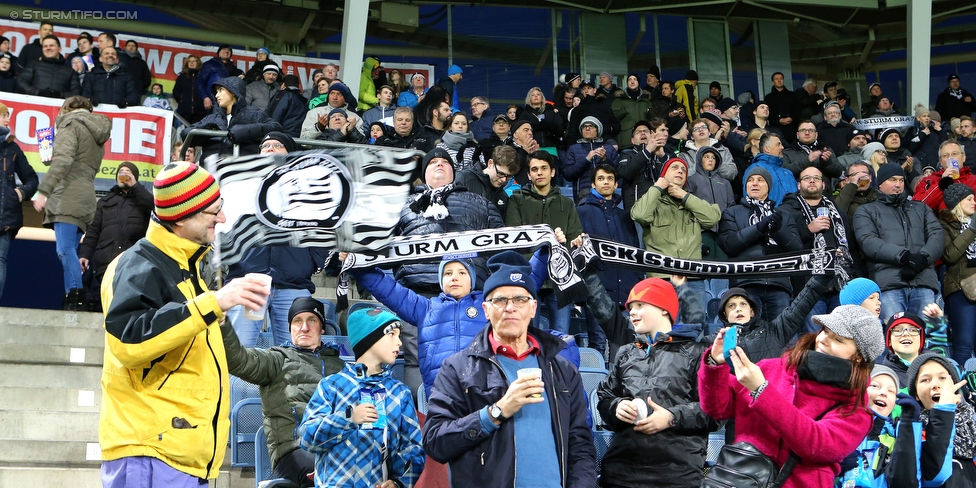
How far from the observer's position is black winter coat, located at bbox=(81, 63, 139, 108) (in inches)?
474

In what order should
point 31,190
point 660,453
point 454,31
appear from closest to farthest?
point 660,453 < point 31,190 < point 454,31

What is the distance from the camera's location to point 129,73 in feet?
40.4

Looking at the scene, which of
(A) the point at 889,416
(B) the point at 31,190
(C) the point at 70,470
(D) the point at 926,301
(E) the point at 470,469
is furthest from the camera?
(B) the point at 31,190

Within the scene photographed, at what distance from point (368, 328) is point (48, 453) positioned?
264 cm

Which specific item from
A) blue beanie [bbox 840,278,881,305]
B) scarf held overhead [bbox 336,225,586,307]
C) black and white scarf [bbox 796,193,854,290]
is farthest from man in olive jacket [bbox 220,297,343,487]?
black and white scarf [bbox 796,193,854,290]

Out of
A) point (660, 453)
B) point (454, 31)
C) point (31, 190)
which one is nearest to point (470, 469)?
point (660, 453)

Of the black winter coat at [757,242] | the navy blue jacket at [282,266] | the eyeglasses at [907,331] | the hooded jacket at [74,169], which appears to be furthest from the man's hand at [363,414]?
the hooded jacket at [74,169]

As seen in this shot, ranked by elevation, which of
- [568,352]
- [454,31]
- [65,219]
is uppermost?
[454,31]

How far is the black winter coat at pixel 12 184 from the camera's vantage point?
864 cm

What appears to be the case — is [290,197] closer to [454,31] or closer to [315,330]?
[315,330]

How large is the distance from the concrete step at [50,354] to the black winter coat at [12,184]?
1709mm

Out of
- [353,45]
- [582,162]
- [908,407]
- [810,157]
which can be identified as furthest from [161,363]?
[353,45]

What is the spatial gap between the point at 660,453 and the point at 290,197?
210 centimetres

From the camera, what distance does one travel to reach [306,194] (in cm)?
514
